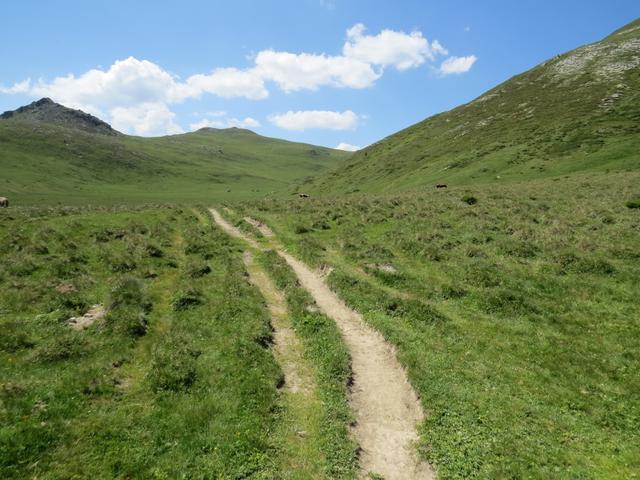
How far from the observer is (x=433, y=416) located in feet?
38.3

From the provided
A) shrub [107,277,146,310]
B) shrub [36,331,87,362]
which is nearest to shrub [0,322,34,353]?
shrub [36,331,87,362]

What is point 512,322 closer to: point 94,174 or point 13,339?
point 13,339

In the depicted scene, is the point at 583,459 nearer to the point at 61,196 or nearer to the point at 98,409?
the point at 98,409

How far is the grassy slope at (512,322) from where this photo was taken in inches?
416

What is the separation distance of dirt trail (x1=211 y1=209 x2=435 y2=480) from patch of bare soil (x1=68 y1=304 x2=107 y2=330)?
10333 millimetres

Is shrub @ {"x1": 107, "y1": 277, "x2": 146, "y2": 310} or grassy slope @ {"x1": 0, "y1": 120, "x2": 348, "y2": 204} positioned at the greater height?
grassy slope @ {"x1": 0, "y1": 120, "x2": 348, "y2": 204}

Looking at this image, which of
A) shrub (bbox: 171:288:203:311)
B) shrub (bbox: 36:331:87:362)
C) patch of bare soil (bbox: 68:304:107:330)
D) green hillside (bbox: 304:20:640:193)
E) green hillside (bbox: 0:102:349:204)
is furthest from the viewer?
green hillside (bbox: 0:102:349:204)

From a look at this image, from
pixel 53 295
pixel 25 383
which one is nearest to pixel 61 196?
pixel 53 295

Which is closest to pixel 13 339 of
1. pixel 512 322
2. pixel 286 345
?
pixel 286 345

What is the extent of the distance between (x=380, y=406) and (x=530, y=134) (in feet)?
279

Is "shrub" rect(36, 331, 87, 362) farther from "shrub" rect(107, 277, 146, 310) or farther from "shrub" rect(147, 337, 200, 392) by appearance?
"shrub" rect(107, 277, 146, 310)

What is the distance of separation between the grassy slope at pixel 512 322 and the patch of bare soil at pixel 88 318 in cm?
1168

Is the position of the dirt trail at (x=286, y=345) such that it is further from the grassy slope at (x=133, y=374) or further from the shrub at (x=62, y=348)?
the shrub at (x=62, y=348)

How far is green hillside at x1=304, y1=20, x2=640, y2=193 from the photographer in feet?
215
